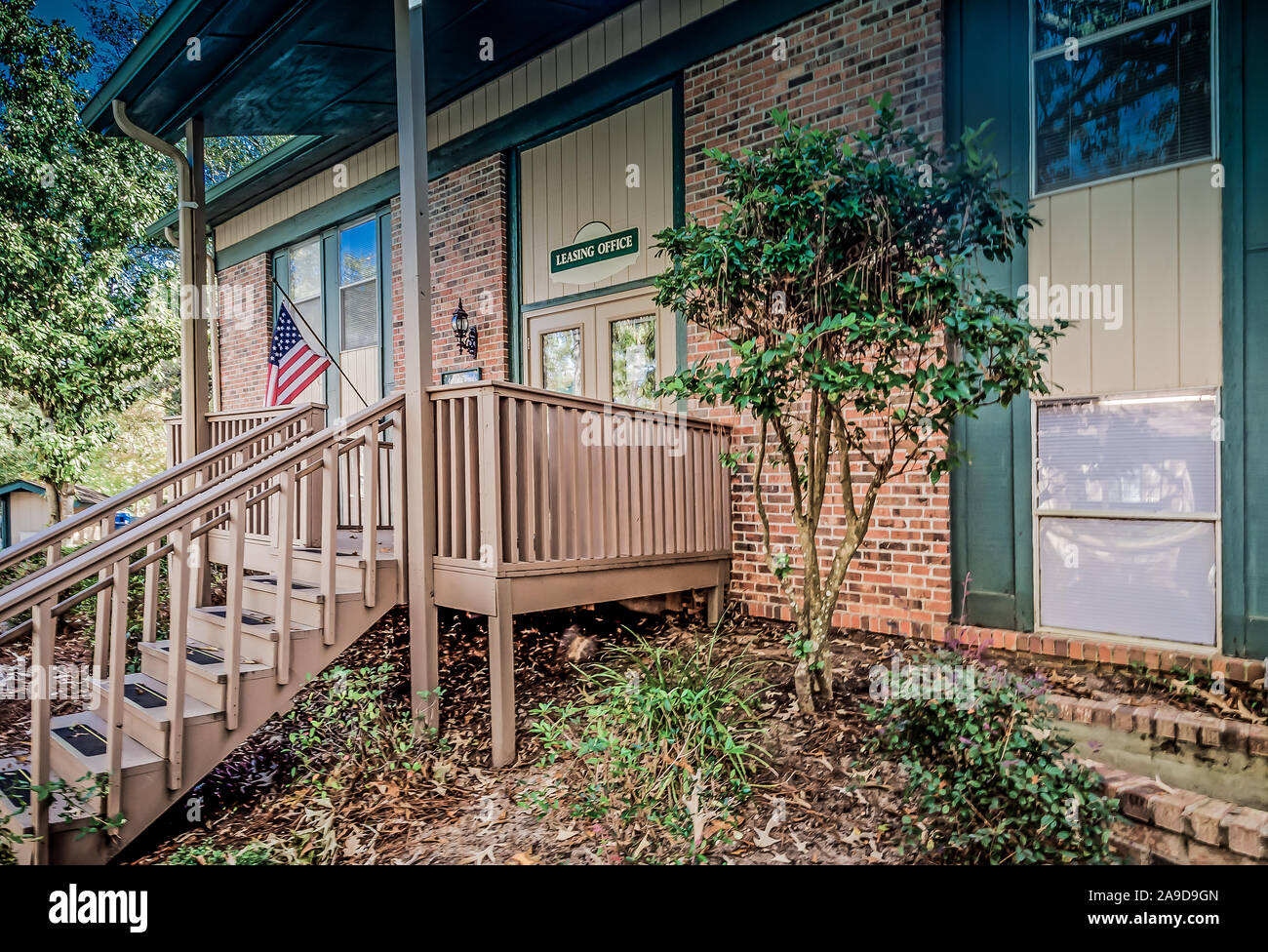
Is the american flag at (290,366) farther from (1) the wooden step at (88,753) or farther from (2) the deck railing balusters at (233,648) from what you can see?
(1) the wooden step at (88,753)

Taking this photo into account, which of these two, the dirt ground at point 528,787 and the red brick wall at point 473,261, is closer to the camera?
the dirt ground at point 528,787

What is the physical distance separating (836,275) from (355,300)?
7319mm

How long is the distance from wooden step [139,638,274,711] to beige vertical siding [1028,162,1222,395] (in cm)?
455

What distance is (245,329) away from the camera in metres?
10.5

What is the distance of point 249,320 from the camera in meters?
10.4

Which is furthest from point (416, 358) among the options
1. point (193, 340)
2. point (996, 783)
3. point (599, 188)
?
point (996, 783)

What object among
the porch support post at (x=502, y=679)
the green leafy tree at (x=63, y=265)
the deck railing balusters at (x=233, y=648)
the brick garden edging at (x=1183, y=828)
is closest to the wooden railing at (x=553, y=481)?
the porch support post at (x=502, y=679)

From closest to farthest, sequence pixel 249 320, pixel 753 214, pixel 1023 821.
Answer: pixel 1023 821, pixel 753 214, pixel 249 320

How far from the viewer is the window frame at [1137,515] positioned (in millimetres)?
3707

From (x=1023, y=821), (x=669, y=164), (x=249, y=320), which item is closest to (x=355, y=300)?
(x=249, y=320)

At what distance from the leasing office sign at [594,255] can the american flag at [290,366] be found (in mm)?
2301

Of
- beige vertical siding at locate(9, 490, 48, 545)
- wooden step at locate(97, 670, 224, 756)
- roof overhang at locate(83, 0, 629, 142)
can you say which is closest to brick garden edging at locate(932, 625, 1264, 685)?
wooden step at locate(97, 670, 224, 756)

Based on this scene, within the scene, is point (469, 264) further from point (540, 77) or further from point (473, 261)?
point (540, 77)

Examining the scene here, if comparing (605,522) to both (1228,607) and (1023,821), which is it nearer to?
(1023,821)
